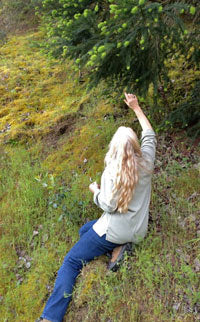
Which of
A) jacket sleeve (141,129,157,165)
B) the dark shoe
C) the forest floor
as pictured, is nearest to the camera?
the forest floor

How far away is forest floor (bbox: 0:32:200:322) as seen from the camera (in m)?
3.14

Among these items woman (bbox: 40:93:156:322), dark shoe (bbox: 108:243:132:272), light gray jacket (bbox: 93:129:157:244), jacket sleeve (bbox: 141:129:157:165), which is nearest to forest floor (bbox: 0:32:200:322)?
dark shoe (bbox: 108:243:132:272)

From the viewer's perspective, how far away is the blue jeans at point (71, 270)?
3.34 metres

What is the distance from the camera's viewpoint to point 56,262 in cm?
407

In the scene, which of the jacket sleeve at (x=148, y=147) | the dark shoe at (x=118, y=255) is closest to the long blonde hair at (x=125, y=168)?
the jacket sleeve at (x=148, y=147)

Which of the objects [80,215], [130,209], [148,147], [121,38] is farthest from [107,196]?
[121,38]

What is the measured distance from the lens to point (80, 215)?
4582 mm

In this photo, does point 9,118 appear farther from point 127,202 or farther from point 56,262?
point 127,202

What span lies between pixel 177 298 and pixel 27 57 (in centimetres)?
1005

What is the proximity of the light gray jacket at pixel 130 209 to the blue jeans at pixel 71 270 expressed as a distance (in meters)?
0.16

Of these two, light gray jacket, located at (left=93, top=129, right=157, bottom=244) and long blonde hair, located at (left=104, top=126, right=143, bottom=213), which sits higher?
long blonde hair, located at (left=104, top=126, right=143, bottom=213)

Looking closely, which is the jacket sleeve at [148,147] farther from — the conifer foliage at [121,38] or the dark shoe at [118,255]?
the dark shoe at [118,255]

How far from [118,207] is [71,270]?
1.09 meters

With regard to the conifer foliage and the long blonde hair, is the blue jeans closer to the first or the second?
the long blonde hair
